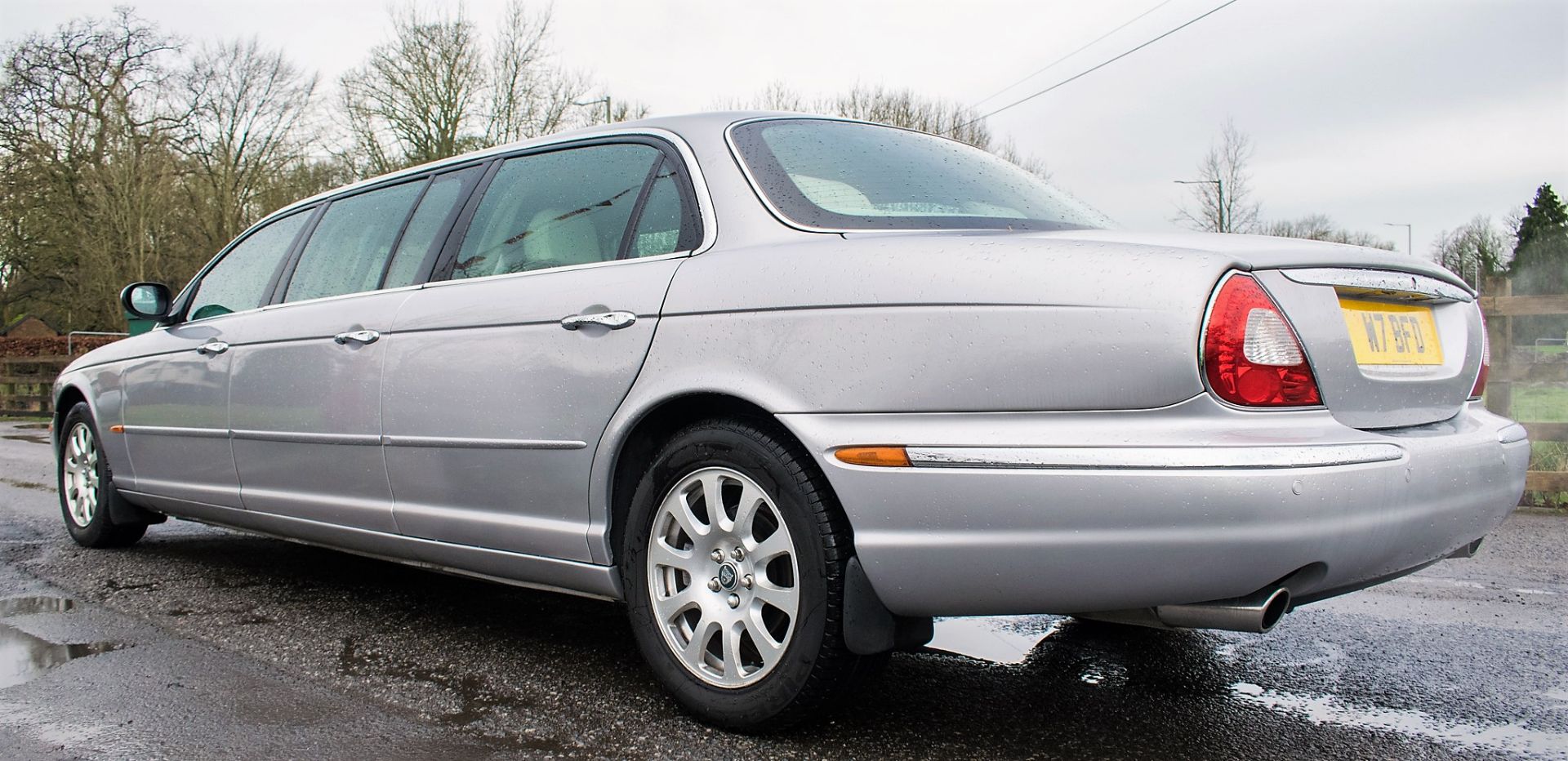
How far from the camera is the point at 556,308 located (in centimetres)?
297

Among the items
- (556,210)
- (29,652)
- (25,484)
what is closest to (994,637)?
(556,210)

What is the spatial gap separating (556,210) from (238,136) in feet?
99.7

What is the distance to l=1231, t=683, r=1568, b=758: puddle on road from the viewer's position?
2.54m

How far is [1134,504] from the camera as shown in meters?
2.09

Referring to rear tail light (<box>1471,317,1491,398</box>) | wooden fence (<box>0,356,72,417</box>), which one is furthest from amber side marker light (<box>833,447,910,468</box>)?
wooden fence (<box>0,356,72,417</box>)

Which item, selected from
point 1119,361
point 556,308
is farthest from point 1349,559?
point 556,308

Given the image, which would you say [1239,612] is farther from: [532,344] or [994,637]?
[532,344]

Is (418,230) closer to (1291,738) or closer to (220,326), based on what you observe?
(220,326)

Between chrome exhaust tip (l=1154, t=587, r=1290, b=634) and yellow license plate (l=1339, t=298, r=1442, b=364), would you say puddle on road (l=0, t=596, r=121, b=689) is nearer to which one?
chrome exhaust tip (l=1154, t=587, r=1290, b=634)

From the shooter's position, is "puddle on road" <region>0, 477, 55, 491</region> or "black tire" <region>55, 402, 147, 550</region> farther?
"puddle on road" <region>0, 477, 55, 491</region>

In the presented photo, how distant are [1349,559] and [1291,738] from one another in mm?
676

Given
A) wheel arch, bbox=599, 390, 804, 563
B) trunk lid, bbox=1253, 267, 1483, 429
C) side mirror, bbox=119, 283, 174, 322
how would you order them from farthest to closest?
side mirror, bbox=119, 283, 174, 322, wheel arch, bbox=599, 390, 804, 563, trunk lid, bbox=1253, 267, 1483, 429

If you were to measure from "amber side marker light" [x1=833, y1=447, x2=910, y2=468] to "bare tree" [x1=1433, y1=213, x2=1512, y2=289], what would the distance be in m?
55.5

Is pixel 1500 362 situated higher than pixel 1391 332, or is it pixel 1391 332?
pixel 1391 332
